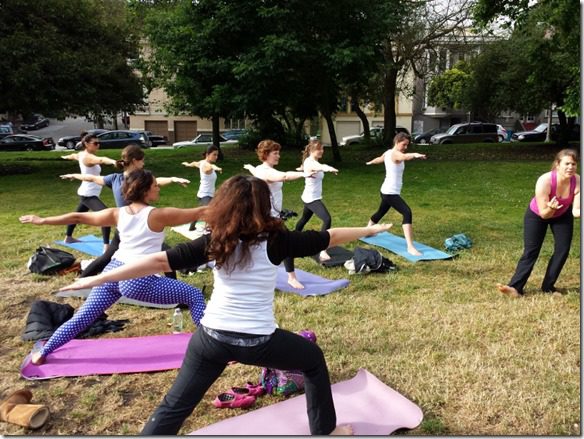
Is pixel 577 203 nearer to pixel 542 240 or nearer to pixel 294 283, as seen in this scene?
pixel 542 240

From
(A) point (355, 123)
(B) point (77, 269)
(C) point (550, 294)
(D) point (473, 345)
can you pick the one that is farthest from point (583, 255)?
(A) point (355, 123)

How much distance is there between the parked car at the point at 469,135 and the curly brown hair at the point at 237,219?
3454 centimetres

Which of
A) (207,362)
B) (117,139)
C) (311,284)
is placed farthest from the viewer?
(117,139)

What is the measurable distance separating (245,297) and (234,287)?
8cm

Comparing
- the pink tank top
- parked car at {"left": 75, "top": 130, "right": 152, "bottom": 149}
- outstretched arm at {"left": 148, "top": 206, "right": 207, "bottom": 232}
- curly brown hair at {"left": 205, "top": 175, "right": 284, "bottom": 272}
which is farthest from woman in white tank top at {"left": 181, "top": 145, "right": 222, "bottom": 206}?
parked car at {"left": 75, "top": 130, "right": 152, "bottom": 149}

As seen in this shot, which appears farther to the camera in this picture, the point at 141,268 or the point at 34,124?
the point at 34,124

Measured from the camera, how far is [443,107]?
171 ft

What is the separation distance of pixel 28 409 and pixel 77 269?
155 inches

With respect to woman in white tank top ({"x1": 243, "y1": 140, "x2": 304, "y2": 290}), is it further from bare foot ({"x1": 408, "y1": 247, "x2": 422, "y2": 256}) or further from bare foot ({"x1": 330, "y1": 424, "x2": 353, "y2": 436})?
bare foot ({"x1": 330, "y1": 424, "x2": 353, "y2": 436})

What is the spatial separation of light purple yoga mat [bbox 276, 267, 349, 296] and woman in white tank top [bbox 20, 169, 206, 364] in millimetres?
2131

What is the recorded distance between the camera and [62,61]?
59.6 feet

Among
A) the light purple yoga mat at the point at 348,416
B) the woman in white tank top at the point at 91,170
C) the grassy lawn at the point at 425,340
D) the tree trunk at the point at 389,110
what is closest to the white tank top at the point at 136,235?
the grassy lawn at the point at 425,340

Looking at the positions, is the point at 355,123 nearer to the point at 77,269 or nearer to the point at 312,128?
the point at 312,128

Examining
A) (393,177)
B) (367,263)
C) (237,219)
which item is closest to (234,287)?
(237,219)
